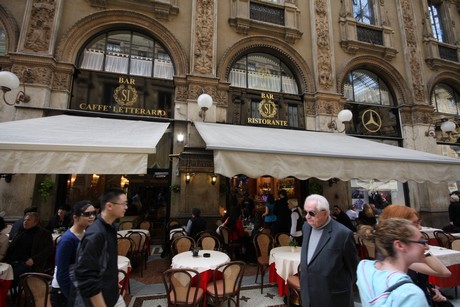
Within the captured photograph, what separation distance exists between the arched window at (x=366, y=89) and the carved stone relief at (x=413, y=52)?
114cm

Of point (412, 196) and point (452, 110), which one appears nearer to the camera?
point (412, 196)

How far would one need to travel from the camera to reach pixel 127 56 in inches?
309

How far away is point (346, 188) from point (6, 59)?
11502 millimetres

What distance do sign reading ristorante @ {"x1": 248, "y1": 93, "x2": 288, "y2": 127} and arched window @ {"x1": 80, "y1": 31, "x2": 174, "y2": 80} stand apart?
11.0 feet

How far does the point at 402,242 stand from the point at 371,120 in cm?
979

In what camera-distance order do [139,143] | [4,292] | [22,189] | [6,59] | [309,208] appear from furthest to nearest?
[6,59] < [22,189] < [139,143] < [4,292] < [309,208]

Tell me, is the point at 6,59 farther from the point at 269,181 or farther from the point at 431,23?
the point at 431,23

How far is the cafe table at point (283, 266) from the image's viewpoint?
3867 millimetres

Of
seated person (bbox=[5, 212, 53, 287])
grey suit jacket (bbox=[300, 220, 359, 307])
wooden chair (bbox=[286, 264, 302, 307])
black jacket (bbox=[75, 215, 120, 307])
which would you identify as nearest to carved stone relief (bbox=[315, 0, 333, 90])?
wooden chair (bbox=[286, 264, 302, 307])

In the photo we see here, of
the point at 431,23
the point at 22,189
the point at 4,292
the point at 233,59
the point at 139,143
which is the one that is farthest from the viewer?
the point at 431,23

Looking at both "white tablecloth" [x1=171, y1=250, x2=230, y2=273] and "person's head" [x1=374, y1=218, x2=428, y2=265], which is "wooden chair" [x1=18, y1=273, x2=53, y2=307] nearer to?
"white tablecloth" [x1=171, y1=250, x2=230, y2=273]

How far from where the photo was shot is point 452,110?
11.5m

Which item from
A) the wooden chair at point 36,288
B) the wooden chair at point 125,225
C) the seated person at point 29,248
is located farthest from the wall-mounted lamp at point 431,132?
the seated person at point 29,248

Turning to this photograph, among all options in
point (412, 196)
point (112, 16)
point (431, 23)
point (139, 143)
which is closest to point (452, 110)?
point (431, 23)
